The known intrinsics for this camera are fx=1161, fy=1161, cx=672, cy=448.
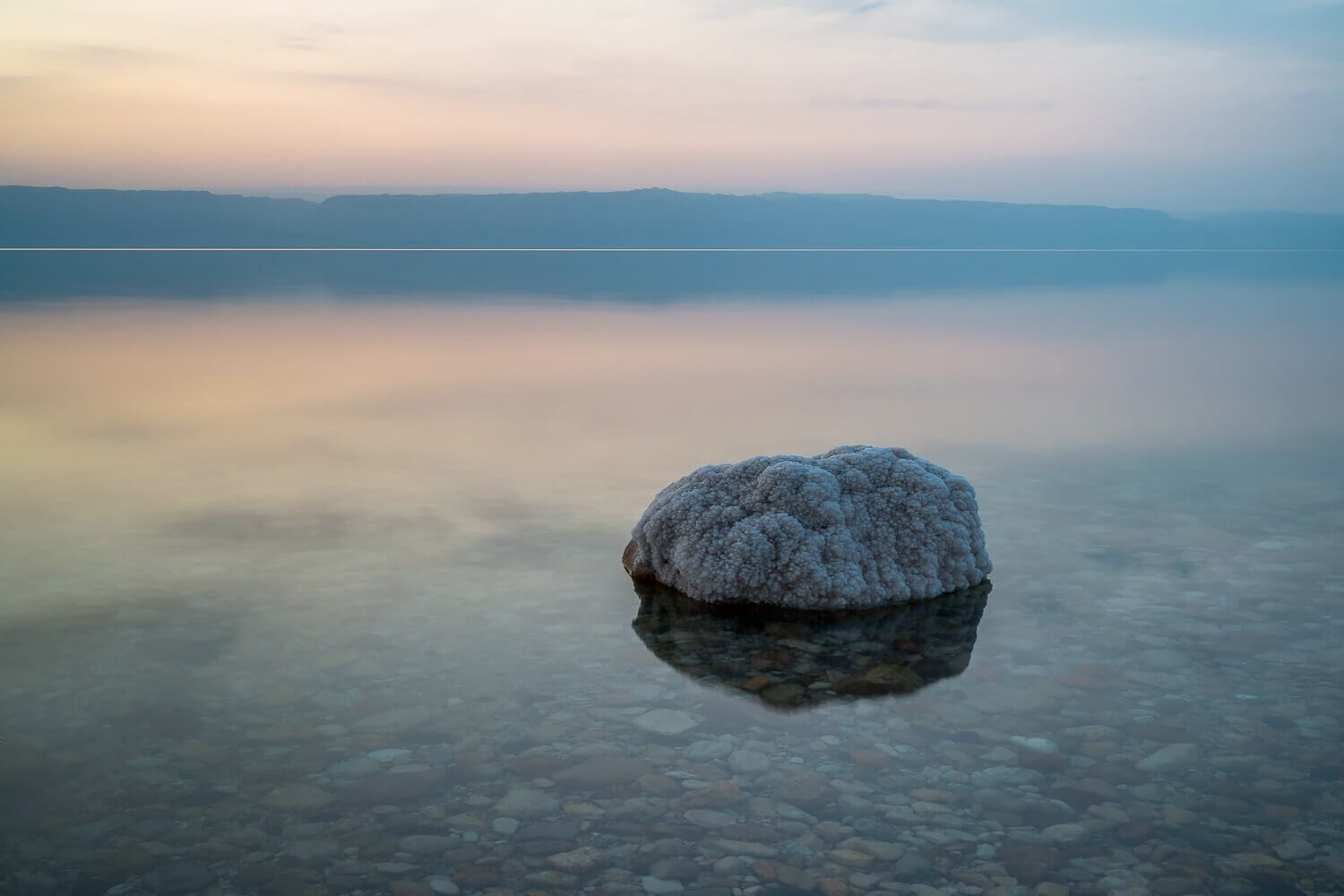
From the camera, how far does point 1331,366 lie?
60.6 feet

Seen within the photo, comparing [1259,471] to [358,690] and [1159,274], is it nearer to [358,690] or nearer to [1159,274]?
[358,690]

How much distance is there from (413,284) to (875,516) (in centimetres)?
4129

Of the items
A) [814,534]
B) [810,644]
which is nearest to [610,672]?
[810,644]

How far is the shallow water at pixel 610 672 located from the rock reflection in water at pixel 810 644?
28mm

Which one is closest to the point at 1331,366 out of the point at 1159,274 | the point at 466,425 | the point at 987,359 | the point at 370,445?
the point at 987,359

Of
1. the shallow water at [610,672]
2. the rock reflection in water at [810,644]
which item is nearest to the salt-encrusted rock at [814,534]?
the rock reflection in water at [810,644]

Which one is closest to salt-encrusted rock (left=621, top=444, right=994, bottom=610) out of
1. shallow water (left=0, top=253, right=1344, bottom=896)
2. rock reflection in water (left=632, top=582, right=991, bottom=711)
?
rock reflection in water (left=632, top=582, right=991, bottom=711)

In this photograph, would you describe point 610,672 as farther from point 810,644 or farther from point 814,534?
point 814,534

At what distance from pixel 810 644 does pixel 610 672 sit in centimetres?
103

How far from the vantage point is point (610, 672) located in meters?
5.20

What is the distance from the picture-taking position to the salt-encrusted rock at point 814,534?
20.5ft

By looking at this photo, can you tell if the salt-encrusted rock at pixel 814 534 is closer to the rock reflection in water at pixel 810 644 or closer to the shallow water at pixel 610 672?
the rock reflection in water at pixel 810 644

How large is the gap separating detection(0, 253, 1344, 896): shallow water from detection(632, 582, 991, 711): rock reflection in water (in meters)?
0.03

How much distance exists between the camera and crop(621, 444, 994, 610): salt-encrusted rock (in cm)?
625
